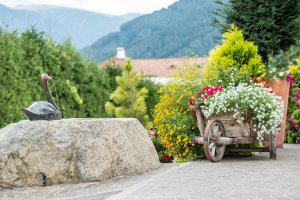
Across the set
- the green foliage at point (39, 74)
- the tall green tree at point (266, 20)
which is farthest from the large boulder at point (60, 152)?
the tall green tree at point (266, 20)

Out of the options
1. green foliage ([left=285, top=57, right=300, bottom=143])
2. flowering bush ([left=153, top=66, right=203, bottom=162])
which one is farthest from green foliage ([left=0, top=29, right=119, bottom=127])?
green foliage ([left=285, top=57, right=300, bottom=143])

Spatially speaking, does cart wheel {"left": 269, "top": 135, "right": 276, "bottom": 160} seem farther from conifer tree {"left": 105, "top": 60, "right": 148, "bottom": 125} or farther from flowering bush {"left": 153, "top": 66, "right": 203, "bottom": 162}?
conifer tree {"left": 105, "top": 60, "right": 148, "bottom": 125}

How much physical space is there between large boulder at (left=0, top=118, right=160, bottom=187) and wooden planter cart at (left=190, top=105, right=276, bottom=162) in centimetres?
164

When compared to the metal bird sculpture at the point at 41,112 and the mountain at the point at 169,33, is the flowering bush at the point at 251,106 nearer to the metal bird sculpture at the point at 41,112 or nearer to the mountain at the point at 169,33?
the metal bird sculpture at the point at 41,112

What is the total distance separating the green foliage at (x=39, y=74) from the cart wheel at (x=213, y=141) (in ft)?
18.1

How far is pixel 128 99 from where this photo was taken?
51.4 ft

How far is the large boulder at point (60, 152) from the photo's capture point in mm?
7684

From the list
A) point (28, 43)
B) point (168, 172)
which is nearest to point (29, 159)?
point (168, 172)

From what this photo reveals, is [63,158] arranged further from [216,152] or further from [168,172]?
[216,152]

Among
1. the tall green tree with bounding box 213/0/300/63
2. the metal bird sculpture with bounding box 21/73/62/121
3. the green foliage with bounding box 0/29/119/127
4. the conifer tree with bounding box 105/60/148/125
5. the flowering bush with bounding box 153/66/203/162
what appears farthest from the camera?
the conifer tree with bounding box 105/60/148/125

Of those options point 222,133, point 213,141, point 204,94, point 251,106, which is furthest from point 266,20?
point 213,141

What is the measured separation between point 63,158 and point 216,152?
9.45ft

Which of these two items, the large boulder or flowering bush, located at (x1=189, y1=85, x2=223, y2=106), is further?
flowering bush, located at (x1=189, y1=85, x2=223, y2=106)

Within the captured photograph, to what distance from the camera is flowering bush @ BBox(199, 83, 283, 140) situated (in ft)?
28.8
